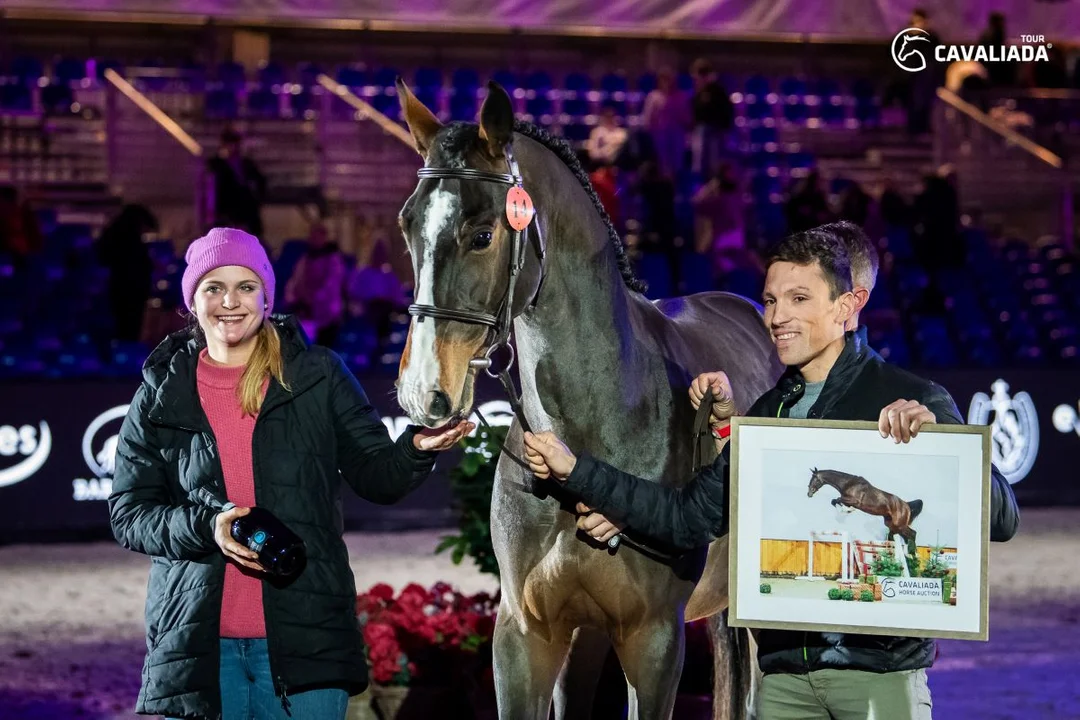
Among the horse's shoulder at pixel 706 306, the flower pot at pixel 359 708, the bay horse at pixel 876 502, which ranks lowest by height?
the flower pot at pixel 359 708

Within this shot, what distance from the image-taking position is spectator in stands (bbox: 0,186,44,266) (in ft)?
45.9

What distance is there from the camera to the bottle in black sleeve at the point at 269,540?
309 centimetres

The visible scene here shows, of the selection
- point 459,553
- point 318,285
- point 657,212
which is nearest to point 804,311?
point 459,553

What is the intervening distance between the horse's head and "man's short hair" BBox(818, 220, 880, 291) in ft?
2.53

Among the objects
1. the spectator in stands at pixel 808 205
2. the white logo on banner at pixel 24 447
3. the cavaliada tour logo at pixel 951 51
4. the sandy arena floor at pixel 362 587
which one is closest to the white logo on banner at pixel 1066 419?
the sandy arena floor at pixel 362 587

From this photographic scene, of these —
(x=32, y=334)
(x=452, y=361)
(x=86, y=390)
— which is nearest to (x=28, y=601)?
(x=86, y=390)

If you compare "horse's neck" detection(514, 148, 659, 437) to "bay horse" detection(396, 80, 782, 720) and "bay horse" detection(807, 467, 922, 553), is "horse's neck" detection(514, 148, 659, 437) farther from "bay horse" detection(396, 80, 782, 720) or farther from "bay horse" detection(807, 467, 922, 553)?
"bay horse" detection(807, 467, 922, 553)

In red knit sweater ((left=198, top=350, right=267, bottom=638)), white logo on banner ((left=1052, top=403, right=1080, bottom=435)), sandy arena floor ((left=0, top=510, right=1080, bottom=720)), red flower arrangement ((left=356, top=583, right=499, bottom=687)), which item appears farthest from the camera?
white logo on banner ((left=1052, top=403, right=1080, bottom=435))

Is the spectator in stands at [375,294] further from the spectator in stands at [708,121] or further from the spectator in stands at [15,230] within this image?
the spectator in stands at [708,121]

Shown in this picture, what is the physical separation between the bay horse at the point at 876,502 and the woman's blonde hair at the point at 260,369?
1.33 meters

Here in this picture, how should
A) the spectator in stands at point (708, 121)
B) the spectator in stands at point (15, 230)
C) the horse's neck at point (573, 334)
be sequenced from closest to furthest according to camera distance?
the horse's neck at point (573, 334) → the spectator in stands at point (15, 230) → the spectator in stands at point (708, 121)

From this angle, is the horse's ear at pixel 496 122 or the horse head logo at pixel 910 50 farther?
the horse head logo at pixel 910 50

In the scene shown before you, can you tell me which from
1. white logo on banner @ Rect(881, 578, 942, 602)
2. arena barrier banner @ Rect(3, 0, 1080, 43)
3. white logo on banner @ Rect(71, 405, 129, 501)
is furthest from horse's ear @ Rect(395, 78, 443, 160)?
arena barrier banner @ Rect(3, 0, 1080, 43)

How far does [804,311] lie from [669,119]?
46.7 ft
